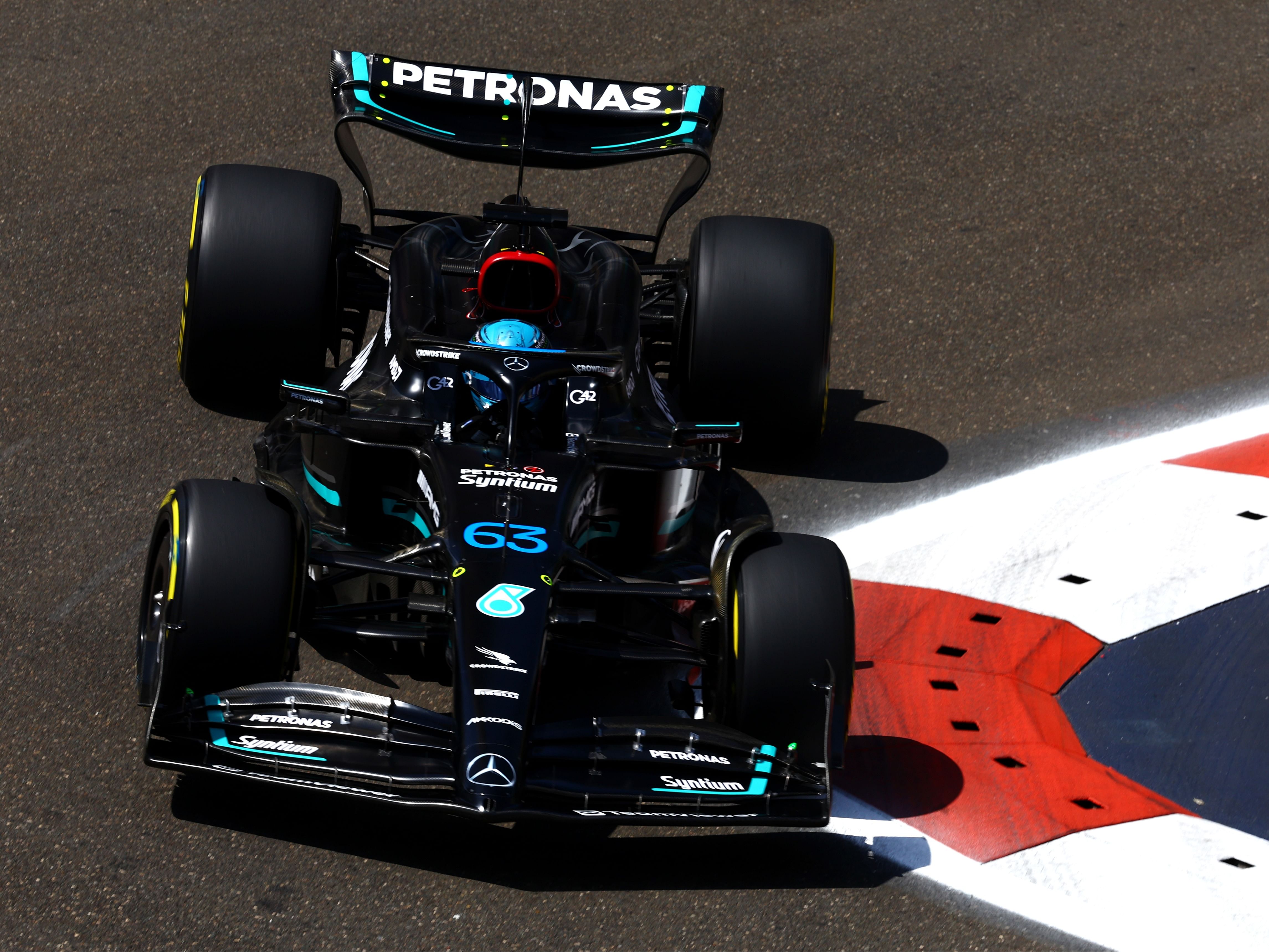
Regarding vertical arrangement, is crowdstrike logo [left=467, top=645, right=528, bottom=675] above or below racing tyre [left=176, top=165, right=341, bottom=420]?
below

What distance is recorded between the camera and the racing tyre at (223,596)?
516 cm

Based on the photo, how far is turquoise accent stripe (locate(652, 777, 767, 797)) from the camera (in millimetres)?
4965

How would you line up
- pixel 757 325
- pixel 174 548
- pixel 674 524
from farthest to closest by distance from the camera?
pixel 757 325 < pixel 674 524 < pixel 174 548

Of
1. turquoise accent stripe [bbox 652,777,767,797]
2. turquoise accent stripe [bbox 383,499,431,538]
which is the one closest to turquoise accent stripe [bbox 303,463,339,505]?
turquoise accent stripe [bbox 383,499,431,538]

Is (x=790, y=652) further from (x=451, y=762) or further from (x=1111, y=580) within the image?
(x=1111, y=580)

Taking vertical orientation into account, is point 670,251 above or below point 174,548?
above

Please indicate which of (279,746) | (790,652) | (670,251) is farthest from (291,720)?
(670,251)

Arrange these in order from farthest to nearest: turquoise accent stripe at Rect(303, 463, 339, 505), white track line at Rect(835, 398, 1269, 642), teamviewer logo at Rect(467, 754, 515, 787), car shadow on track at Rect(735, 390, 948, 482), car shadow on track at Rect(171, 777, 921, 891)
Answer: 1. car shadow on track at Rect(735, 390, 948, 482)
2. white track line at Rect(835, 398, 1269, 642)
3. turquoise accent stripe at Rect(303, 463, 339, 505)
4. car shadow on track at Rect(171, 777, 921, 891)
5. teamviewer logo at Rect(467, 754, 515, 787)

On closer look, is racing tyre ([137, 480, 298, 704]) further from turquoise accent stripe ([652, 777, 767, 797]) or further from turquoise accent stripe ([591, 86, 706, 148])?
turquoise accent stripe ([591, 86, 706, 148])

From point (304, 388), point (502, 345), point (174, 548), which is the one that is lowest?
point (174, 548)

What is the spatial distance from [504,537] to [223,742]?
3.49 ft

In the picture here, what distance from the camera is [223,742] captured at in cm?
497

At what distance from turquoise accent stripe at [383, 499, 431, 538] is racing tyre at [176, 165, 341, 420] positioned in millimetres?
1448

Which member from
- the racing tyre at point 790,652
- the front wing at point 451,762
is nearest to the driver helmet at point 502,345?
the racing tyre at point 790,652
